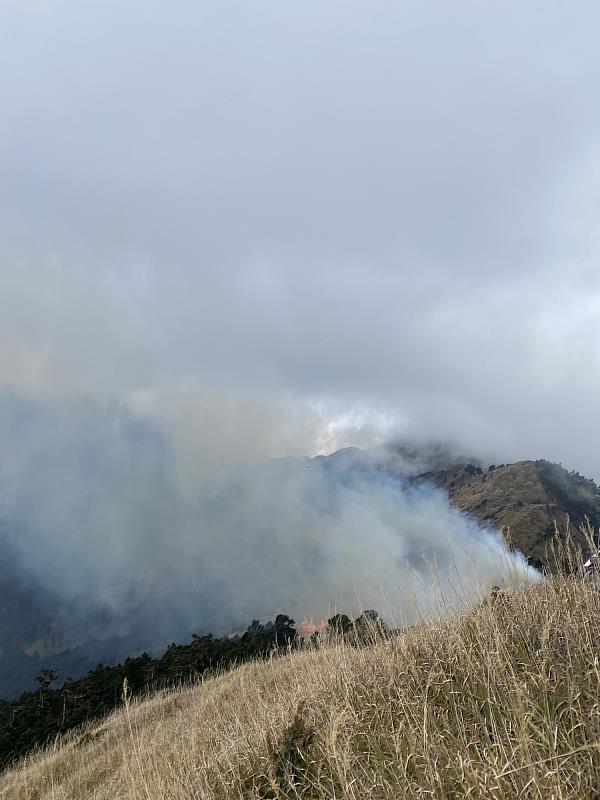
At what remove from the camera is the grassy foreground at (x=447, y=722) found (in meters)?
3.19

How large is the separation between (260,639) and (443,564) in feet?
362

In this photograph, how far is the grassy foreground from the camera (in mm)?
3193

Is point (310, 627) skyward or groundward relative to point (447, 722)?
groundward

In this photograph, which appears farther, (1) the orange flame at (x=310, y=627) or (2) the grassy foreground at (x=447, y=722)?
(1) the orange flame at (x=310, y=627)

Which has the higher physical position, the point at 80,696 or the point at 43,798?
the point at 43,798

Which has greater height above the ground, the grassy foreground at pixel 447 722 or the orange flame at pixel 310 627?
the grassy foreground at pixel 447 722

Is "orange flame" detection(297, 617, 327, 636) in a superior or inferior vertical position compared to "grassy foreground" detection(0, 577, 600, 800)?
inferior


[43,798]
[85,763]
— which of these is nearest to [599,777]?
[43,798]

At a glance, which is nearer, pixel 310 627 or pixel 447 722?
pixel 447 722

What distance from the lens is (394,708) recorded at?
545cm

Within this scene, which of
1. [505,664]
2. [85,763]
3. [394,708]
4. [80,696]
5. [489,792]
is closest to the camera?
[489,792]

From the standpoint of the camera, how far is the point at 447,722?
14.1 ft

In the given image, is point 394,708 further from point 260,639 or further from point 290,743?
point 260,639

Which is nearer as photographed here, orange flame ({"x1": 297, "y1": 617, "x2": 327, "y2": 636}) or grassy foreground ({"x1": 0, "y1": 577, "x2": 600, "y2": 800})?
grassy foreground ({"x1": 0, "y1": 577, "x2": 600, "y2": 800})
